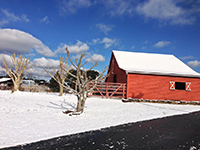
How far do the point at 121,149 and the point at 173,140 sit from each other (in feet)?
5.60

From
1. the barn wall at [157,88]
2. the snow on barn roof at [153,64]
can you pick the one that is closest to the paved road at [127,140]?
the barn wall at [157,88]

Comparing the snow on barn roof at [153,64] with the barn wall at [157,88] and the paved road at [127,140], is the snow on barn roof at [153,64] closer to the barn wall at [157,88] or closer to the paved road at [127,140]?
the barn wall at [157,88]

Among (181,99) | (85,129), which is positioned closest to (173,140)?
(85,129)

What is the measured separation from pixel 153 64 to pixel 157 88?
3489mm

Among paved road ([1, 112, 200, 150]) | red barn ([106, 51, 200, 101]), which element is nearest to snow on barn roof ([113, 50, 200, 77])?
red barn ([106, 51, 200, 101])

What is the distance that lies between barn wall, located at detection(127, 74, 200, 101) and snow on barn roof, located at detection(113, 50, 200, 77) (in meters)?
0.52

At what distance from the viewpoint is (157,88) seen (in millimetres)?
12688

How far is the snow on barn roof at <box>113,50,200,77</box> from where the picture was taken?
500 inches

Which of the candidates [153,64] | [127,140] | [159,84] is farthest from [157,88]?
[127,140]

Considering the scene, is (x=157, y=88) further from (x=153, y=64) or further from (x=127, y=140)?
(x=127, y=140)

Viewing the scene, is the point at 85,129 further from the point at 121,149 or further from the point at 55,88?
the point at 55,88

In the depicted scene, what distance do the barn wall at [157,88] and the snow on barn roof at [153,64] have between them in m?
0.52

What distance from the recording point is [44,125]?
4805mm

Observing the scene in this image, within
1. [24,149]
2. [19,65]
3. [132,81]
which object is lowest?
[24,149]
